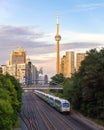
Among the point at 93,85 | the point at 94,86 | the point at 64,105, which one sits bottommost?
the point at 64,105

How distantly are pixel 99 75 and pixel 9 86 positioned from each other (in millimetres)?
15710

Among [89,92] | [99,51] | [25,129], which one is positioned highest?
[99,51]

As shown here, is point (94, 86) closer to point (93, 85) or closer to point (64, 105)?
point (93, 85)

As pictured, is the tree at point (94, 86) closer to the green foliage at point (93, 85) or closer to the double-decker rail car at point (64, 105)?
the green foliage at point (93, 85)

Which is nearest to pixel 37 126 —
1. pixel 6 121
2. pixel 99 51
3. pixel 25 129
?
pixel 25 129

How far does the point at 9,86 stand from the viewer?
7256 cm

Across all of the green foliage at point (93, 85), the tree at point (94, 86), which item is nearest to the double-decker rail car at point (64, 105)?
the green foliage at point (93, 85)

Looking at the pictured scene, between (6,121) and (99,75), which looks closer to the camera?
(6,121)

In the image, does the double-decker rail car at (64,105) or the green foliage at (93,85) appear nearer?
the green foliage at (93,85)

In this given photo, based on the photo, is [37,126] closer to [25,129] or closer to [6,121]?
[25,129]

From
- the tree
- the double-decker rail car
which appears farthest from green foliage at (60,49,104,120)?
the double-decker rail car

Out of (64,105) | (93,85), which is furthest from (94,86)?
(64,105)

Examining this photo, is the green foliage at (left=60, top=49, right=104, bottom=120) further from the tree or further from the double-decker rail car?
the double-decker rail car

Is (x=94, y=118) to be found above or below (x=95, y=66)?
below
